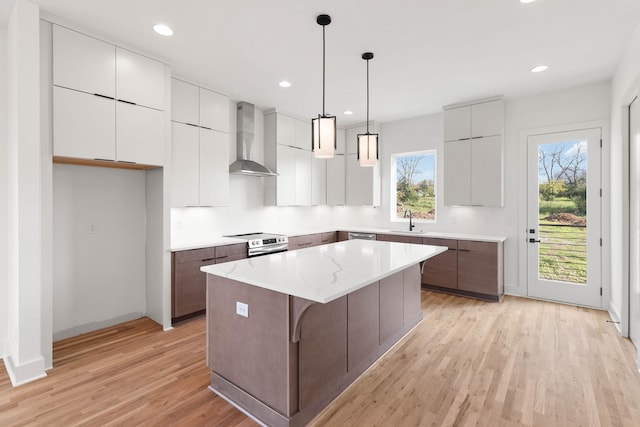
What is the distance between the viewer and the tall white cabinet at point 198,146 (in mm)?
3812

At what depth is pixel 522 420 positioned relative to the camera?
203 centimetres

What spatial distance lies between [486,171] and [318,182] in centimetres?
280

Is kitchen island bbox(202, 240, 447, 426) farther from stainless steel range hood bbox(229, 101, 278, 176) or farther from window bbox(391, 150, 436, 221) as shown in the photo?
window bbox(391, 150, 436, 221)

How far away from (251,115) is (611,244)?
5063 mm

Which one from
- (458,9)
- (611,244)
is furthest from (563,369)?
(458,9)

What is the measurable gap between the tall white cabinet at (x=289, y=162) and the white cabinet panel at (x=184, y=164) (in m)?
1.43

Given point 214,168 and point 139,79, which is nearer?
point 139,79

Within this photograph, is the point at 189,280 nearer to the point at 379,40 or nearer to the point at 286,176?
the point at 286,176

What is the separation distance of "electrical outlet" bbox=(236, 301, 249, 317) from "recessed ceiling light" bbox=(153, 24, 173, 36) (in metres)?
2.44

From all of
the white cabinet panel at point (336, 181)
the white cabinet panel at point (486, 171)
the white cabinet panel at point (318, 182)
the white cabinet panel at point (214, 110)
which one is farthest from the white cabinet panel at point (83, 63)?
the white cabinet panel at point (486, 171)

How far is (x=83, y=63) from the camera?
9.29ft

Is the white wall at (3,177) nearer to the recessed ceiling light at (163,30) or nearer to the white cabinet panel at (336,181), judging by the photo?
the recessed ceiling light at (163,30)

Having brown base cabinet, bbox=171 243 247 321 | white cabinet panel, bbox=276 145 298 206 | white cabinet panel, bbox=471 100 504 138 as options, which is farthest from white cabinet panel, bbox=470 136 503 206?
brown base cabinet, bbox=171 243 247 321

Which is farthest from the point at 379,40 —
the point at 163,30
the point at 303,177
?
the point at 303,177
